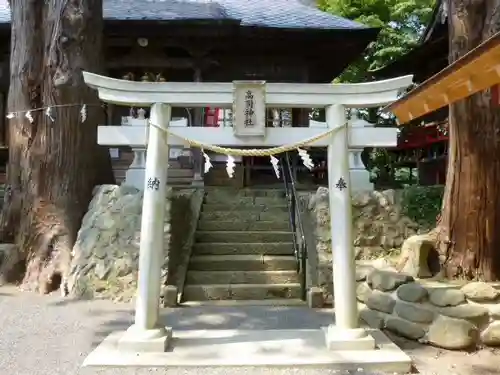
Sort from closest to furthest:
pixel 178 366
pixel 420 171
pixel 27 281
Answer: pixel 178 366, pixel 27 281, pixel 420 171

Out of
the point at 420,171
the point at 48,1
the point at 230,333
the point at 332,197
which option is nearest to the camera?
the point at 332,197

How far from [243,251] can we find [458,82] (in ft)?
16.4

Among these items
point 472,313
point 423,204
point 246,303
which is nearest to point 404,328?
point 472,313

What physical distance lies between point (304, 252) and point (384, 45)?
1417 centimetres

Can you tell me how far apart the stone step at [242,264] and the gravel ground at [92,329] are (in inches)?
41.9

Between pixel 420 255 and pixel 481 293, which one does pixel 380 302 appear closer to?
pixel 420 255

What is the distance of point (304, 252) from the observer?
748 cm

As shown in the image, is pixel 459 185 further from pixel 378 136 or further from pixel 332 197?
pixel 332 197

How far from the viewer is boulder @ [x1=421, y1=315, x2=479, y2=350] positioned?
4.96m

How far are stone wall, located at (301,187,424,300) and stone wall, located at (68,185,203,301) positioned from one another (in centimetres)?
203

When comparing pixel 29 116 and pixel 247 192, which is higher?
pixel 29 116

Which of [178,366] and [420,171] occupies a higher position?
[420,171]

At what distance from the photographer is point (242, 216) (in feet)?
29.5

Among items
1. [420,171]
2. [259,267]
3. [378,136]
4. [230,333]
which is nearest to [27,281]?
[259,267]
